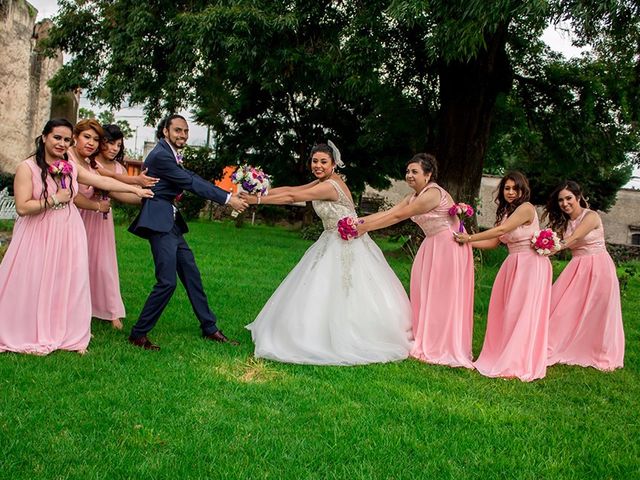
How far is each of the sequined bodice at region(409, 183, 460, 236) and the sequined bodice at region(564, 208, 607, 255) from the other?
1.35 m

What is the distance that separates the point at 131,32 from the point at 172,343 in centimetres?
1047

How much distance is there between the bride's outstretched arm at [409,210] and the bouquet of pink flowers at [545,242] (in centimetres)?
108

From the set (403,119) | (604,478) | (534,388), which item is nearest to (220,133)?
(403,119)

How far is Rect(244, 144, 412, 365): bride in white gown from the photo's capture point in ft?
21.5

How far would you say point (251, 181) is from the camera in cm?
717

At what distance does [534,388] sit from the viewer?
5953 millimetres

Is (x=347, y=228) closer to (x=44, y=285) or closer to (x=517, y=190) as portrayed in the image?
(x=517, y=190)

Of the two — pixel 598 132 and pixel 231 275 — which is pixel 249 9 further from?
pixel 598 132

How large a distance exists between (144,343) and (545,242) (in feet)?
13.9

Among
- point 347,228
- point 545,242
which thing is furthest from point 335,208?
point 545,242

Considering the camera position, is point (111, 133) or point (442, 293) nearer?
point (442, 293)

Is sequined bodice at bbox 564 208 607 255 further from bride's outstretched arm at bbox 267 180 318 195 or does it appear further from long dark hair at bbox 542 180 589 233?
bride's outstretched arm at bbox 267 180 318 195

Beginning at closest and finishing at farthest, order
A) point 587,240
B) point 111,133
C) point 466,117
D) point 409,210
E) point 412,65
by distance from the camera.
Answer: point 409,210 < point 587,240 < point 111,133 < point 466,117 < point 412,65

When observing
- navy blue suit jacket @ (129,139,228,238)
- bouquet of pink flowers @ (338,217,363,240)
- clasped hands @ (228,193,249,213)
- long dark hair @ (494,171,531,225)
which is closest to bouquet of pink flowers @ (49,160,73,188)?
navy blue suit jacket @ (129,139,228,238)
